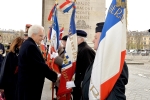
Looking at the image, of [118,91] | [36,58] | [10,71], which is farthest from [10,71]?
[118,91]

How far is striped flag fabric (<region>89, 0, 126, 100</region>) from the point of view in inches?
101

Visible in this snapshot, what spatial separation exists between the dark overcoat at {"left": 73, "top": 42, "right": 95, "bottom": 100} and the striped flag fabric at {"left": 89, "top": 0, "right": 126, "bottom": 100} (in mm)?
2051

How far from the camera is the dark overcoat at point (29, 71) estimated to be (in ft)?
14.1

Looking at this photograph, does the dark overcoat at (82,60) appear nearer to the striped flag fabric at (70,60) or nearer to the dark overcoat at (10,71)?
the striped flag fabric at (70,60)

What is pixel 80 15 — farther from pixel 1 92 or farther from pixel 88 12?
pixel 1 92

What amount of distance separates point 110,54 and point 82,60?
2.21m

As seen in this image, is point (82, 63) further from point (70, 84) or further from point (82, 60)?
point (70, 84)

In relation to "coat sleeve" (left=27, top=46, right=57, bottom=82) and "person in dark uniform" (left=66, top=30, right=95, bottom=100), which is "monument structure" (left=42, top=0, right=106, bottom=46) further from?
"coat sleeve" (left=27, top=46, right=57, bottom=82)

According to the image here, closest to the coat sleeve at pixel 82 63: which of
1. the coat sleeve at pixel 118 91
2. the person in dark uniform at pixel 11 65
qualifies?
the person in dark uniform at pixel 11 65

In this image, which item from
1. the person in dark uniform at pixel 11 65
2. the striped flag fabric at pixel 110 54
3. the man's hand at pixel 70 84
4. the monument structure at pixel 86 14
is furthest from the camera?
the monument structure at pixel 86 14

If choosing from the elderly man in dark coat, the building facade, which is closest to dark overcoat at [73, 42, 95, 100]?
the elderly man in dark coat

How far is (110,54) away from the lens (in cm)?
258

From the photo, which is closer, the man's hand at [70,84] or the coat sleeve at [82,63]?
the coat sleeve at [82,63]

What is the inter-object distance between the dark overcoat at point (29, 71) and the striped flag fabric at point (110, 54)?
1.86 m
